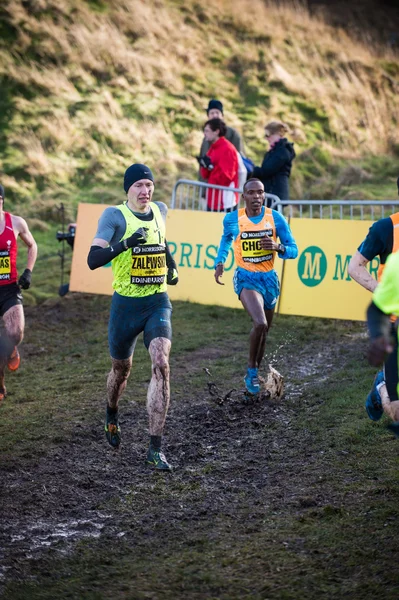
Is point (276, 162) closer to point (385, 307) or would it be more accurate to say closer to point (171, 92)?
point (385, 307)

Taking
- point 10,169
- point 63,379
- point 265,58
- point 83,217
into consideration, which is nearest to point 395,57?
point 265,58

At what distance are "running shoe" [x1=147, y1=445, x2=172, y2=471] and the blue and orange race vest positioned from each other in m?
2.76

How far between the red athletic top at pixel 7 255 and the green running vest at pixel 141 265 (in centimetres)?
198

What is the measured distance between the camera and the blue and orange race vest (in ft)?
29.4

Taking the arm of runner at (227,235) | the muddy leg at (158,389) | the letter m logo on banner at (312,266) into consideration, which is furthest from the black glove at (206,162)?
the muddy leg at (158,389)

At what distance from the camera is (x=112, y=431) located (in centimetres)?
736

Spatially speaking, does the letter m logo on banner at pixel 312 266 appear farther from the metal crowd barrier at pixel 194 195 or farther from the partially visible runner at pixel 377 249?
the partially visible runner at pixel 377 249

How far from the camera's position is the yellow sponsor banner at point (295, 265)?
12.2m

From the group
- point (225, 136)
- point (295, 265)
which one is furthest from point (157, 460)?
point (225, 136)

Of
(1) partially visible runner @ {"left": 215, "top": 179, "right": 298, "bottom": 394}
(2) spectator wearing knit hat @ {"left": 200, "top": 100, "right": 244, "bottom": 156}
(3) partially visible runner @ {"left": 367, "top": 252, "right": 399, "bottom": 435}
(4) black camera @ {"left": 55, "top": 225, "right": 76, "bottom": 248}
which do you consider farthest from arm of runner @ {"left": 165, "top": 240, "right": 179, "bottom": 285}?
(4) black camera @ {"left": 55, "top": 225, "right": 76, "bottom": 248}

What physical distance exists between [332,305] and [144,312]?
5.78 m

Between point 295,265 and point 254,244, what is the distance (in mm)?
3768

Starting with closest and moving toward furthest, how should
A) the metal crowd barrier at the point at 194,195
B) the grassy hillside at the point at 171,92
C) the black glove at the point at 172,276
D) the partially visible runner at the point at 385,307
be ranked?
A: the partially visible runner at the point at 385,307
the black glove at the point at 172,276
the metal crowd barrier at the point at 194,195
the grassy hillside at the point at 171,92

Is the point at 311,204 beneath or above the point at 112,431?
above
